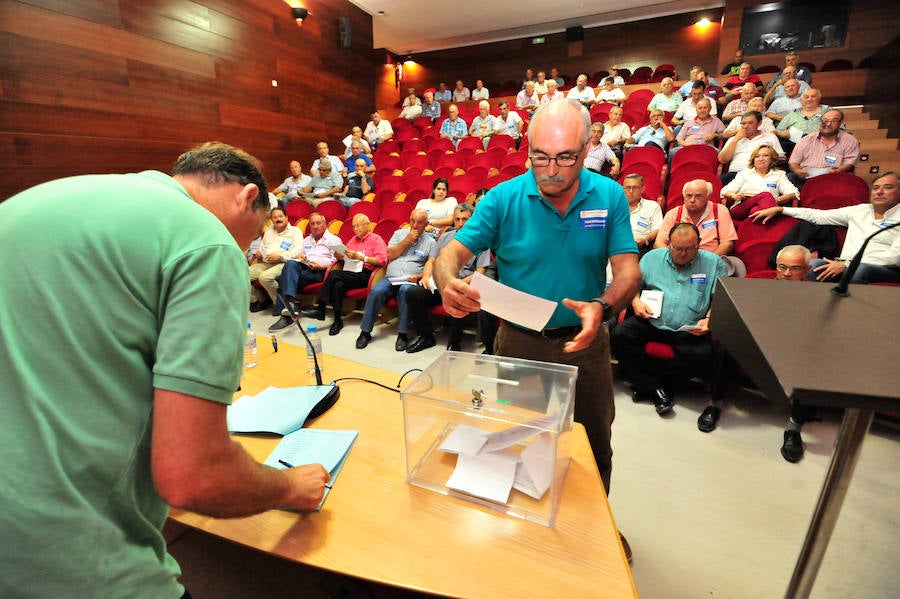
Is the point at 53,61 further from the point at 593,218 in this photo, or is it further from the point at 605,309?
the point at 605,309

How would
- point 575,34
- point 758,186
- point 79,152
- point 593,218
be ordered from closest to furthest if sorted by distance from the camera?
point 593,218
point 758,186
point 79,152
point 575,34

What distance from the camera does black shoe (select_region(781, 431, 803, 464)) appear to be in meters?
1.94

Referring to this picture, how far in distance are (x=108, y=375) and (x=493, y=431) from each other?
667 millimetres

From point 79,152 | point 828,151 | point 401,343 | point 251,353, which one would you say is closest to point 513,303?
point 251,353

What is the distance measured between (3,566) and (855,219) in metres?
4.16

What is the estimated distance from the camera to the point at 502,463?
87 centimetres

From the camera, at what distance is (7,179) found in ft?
13.5

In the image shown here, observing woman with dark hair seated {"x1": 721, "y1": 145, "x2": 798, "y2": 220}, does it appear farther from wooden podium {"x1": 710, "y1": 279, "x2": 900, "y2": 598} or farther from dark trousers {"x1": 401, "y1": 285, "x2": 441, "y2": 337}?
wooden podium {"x1": 710, "y1": 279, "x2": 900, "y2": 598}

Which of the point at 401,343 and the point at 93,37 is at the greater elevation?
the point at 93,37

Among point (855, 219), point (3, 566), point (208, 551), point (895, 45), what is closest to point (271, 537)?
point (3, 566)

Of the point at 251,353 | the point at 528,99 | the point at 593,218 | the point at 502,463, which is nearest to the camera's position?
the point at 502,463

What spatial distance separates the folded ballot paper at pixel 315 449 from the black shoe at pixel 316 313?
3222 millimetres

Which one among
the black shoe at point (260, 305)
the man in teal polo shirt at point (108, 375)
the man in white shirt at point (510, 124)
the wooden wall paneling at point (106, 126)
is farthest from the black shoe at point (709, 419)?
the wooden wall paneling at point (106, 126)

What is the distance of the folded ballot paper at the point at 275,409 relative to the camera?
3.52 ft
